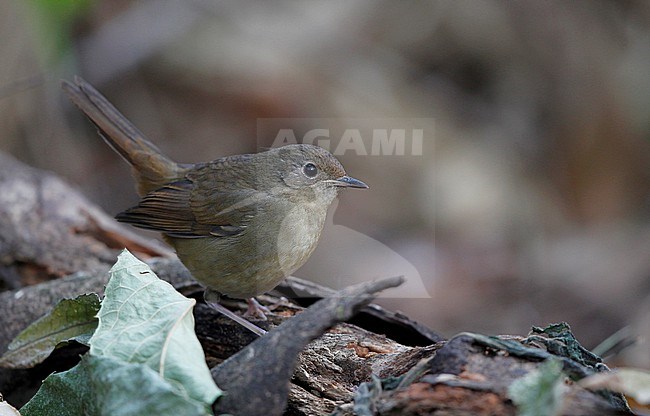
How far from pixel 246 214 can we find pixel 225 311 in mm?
600

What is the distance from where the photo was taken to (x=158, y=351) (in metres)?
2.34

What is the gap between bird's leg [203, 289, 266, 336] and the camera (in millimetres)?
3391

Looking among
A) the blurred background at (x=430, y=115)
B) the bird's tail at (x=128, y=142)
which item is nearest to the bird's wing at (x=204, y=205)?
the bird's tail at (x=128, y=142)

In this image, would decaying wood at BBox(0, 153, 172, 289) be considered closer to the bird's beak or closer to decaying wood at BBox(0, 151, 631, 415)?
decaying wood at BBox(0, 151, 631, 415)

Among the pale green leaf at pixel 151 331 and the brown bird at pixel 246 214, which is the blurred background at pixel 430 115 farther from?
the pale green leaf at pixel 151 331

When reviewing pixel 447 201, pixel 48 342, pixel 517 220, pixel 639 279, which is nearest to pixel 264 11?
pixel 447 201

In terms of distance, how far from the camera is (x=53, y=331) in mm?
3146

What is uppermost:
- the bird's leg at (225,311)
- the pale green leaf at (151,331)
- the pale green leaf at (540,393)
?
the pale green leaf at (540,393)

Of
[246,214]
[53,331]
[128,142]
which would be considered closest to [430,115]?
[128,142]

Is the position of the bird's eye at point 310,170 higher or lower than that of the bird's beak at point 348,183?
higher

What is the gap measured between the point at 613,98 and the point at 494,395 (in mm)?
5368

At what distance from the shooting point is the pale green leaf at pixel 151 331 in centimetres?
226

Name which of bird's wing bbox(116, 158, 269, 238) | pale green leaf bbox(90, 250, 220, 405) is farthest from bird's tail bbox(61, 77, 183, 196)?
pale green leaf bbox(90, 250, 220, 405)

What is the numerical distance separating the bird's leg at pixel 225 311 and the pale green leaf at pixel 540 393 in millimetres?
1494
